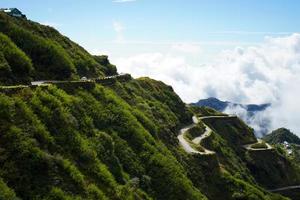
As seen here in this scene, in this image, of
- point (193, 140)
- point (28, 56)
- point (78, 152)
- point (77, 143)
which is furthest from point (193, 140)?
point (78, 152)

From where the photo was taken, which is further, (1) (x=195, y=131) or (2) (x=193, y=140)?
(1) (x=195, y=131)

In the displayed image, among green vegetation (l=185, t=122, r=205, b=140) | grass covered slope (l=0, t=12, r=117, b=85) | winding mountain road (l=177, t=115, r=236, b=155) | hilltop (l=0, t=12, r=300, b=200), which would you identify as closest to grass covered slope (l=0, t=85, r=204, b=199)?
hilltop (l=0, t=12, r=300, b=200)

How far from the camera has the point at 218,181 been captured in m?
69.8

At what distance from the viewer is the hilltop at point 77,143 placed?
29578 millimetres

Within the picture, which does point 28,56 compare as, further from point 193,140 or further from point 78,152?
point 193,140

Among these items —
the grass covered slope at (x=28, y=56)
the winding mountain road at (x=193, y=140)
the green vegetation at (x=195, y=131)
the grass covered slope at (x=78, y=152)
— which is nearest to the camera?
the grass covered slope at (x=78, y=152)

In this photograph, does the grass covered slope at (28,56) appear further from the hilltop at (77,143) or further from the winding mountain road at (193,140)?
the winding mountain road at (193,140)

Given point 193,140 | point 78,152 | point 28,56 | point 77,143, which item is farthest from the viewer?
point 193,140

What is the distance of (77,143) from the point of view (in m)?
36.4

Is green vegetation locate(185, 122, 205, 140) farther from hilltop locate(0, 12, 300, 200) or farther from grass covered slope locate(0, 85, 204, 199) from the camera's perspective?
grass covered slope locate(0, 85, 204, 199)

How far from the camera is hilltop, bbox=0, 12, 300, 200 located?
97.0ft

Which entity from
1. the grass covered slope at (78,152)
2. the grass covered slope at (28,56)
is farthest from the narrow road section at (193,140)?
the grass covered slope at (28,56)

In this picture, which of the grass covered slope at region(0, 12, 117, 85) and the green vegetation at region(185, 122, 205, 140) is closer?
the grass covered slope at region(0, 12, 117, 85)

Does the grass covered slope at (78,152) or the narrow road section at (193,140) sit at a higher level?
the narrow road section at (193,140)
